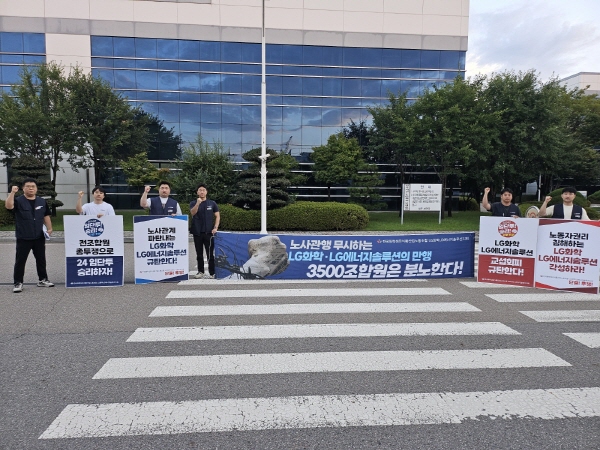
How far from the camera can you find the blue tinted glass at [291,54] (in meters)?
31.0

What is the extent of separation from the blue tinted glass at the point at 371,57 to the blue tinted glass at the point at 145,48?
51.4 feet

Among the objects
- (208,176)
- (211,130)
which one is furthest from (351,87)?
(208,176)

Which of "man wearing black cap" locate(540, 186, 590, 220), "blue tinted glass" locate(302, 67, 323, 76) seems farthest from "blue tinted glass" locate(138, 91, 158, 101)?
"man wearing black cap" locate(540, 186, 590, 220)

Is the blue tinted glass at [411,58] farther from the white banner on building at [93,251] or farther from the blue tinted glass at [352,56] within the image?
the white banner on building at [93,251]

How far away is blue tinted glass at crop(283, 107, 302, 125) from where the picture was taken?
3150cm

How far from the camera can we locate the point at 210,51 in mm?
30641

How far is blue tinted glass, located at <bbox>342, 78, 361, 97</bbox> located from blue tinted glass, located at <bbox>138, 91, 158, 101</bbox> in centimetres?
1416

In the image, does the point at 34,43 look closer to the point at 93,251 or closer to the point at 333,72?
the point at 333,72

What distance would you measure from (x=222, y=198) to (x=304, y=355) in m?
16.9

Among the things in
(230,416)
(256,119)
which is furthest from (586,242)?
(256,119)

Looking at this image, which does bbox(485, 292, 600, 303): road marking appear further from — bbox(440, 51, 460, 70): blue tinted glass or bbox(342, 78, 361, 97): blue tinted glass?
bbox(440, 51, 460, 70): blue tinted glass

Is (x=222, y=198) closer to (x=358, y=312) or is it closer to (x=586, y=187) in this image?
(x=358, y=312)

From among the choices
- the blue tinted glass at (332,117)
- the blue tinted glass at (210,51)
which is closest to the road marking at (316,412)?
the blue tinted glass at (332,117)

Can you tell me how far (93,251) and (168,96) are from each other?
2538cm
